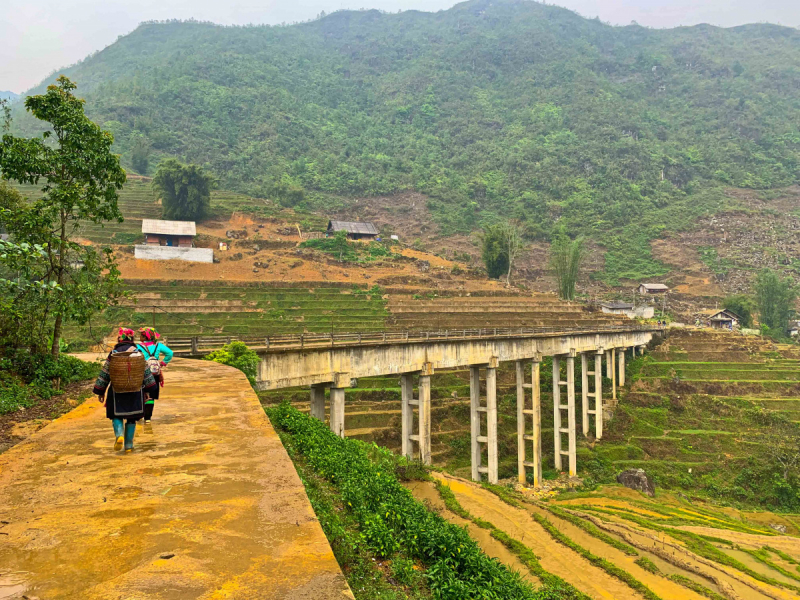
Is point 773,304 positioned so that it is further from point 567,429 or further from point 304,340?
point 304,340

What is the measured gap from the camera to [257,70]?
166 meters

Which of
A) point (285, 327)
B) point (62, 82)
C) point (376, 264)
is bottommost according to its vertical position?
point (285, 327)

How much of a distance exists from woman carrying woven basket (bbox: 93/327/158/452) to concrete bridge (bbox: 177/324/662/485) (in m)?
13.0

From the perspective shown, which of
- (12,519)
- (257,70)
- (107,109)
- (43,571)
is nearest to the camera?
(43,571)

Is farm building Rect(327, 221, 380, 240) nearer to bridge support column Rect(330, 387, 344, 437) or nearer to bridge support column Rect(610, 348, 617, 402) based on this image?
bridge support column Rect(610, 348, 617, 402)

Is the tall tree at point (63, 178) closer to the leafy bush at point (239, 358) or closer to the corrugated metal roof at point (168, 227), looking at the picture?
the leafy bush at point (239, 358)

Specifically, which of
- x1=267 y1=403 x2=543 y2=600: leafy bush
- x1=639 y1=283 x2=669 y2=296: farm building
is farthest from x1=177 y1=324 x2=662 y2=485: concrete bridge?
x1=639 y1=283 x2=669 y2=296: farm building

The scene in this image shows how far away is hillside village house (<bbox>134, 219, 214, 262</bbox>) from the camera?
201 ft

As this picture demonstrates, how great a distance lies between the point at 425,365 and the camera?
1139 inches

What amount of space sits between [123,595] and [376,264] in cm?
6648

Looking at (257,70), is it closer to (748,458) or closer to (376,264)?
(376,264)

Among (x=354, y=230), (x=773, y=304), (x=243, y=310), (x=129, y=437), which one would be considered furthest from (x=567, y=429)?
(x=773, y=304)

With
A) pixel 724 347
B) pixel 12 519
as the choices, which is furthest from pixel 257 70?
pixel 12 519

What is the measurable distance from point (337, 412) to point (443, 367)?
8.29m
